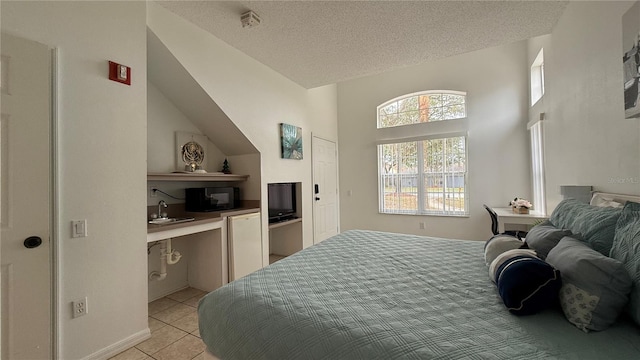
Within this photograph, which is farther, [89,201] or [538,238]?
[89,201]

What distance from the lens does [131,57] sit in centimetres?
198

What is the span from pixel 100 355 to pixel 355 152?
4.58 m

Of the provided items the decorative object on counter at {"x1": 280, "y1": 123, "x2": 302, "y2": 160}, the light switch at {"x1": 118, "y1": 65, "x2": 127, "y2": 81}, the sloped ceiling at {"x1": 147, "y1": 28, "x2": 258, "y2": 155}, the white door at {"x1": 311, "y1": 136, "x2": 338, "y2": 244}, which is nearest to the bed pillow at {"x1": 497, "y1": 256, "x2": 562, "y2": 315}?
the light switch at {"x1": 118, "y1": 65, "x2": 127, "y2": 81}

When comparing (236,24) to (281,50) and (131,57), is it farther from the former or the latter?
(131,57)

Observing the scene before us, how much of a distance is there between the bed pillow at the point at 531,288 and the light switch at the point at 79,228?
2.50 m

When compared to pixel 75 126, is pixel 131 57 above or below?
above

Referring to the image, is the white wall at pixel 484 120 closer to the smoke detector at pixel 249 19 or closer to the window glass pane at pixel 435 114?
the window glass pane at pixel 435 114

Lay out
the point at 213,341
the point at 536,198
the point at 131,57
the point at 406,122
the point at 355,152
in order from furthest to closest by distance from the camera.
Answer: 1. the point at 355,152
2. the point at 406,122
3. the point at 536,198
4. the point at 131,57
5. the point at 213,341

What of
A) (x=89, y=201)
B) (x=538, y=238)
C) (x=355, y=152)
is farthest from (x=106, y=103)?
(x=355, y=152)

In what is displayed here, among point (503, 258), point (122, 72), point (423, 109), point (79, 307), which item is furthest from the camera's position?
point (423, 109)

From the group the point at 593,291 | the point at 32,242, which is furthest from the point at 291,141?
the point at 593,291

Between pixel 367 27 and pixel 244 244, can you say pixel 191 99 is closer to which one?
pixel 244 244

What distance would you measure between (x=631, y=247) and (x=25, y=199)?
3043 millimetres

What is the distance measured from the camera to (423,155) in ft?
15.1
